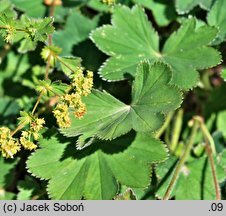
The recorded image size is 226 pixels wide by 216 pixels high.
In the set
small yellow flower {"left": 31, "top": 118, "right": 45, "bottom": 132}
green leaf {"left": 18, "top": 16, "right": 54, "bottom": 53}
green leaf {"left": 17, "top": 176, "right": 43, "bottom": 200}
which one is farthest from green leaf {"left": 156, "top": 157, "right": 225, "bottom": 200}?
green leaf {"left": 18, "top": 16, "right": 54, "bottom": 53}

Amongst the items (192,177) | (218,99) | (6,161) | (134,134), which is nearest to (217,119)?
(218,99)

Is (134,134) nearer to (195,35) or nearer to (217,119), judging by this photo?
(195,35)

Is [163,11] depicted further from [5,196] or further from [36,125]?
[5,196]

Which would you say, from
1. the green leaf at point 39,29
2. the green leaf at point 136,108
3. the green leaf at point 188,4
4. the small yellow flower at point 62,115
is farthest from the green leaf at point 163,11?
the small yellow flower at point 62,115

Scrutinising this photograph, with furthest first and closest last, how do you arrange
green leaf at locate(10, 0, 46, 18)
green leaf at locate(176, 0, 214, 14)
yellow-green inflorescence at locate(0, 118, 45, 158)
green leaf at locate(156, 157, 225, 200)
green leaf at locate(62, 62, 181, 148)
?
green leaf at locate(10, 0, 46, 18) → green leaf at locate(176, 0, 214, 14) → green leaf at locate(156, 157, 225, 200) → green leaf at locate(62, 62, 181, 148) → yellow-green inflorescence at locate(0, 118, 45, 158)

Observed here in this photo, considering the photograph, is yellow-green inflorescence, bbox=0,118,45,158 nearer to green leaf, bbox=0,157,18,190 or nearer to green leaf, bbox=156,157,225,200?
green leaf, bbox=0,157,18,190

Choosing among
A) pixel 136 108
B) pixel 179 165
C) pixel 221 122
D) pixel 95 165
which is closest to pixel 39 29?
pixel 136 108

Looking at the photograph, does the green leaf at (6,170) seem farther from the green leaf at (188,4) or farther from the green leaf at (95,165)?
the green leaf at (188,4)
